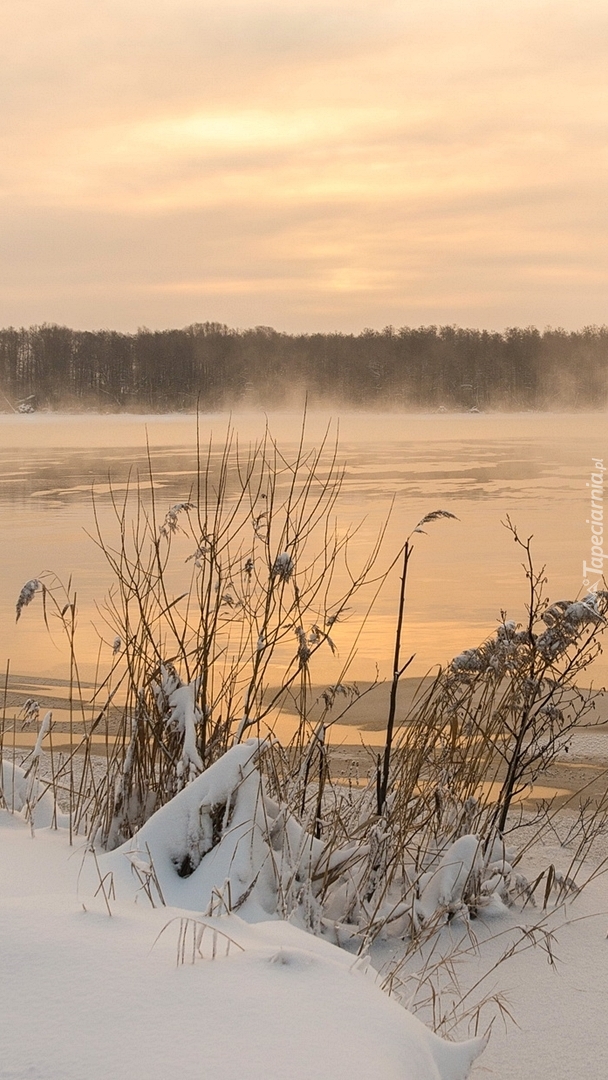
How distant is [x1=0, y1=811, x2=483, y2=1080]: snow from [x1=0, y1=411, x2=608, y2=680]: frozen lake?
481cm

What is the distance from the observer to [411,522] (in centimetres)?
1367

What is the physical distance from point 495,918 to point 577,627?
990 millimetres

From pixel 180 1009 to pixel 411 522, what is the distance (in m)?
11.9

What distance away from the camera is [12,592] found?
31.7ft

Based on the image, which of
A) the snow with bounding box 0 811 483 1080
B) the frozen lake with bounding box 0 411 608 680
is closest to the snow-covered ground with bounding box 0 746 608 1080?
the snow with bounding box 0 811 483 1080

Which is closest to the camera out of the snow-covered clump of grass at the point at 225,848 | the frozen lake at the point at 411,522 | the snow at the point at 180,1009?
the snow at the point at 180,1009

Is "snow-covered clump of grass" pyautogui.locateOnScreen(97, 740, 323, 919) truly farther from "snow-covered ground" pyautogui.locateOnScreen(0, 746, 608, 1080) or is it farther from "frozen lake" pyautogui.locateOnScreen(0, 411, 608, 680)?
"frozen lake" pyautogui.locateOnScreen(0, 411, 608, 680)

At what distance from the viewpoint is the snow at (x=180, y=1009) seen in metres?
1.76

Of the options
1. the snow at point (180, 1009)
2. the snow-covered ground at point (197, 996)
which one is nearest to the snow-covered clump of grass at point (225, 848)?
the snow-covered ground at point (197, 996)

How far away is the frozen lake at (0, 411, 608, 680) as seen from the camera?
8.11m

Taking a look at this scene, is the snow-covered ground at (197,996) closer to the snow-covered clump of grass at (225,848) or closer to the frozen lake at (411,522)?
the snow-covered clump of grass at (225,848)

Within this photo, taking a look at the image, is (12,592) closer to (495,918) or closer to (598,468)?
(495,918)

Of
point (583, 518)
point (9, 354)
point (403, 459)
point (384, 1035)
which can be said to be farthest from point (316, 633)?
point (9, 354)

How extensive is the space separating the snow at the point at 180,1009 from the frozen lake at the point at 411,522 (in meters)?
4.81
